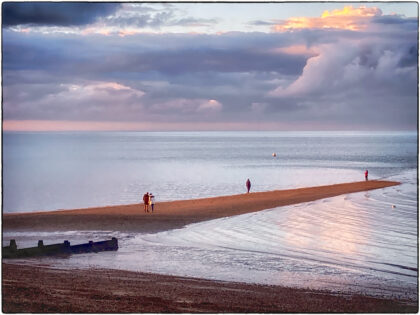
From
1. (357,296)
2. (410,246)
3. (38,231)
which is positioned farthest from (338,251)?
(38,231)

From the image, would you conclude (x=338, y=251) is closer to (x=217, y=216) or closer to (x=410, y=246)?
(x=410, y=246)

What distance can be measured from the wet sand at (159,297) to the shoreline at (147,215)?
928 cm

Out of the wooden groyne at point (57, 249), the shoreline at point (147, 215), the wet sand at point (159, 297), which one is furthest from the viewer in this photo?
Result: the shoreline at point (147, 215)

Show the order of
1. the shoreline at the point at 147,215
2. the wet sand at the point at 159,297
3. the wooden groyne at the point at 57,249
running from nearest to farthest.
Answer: the wet sand at the point at 159,297
the wooden groyne at the point at 57,249
the shoreline at the point at 147,215

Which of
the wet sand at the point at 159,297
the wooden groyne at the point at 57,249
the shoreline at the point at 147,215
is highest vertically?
the shoreline at the point at 147,215

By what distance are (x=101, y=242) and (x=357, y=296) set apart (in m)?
9.81

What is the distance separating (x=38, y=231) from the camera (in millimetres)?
26328

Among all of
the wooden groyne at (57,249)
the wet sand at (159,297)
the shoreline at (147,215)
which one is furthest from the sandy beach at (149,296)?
the shoreline at (147,215)

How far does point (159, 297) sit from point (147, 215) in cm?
1548

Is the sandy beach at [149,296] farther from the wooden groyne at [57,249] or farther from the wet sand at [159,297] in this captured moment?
the wooden groyne at [57,249]

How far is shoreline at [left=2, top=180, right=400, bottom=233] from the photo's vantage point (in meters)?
27.4

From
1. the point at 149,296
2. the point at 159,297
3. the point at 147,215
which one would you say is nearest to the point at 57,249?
the point at 149,296

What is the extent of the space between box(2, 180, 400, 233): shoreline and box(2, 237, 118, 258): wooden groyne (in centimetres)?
440

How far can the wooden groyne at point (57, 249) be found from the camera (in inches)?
800
